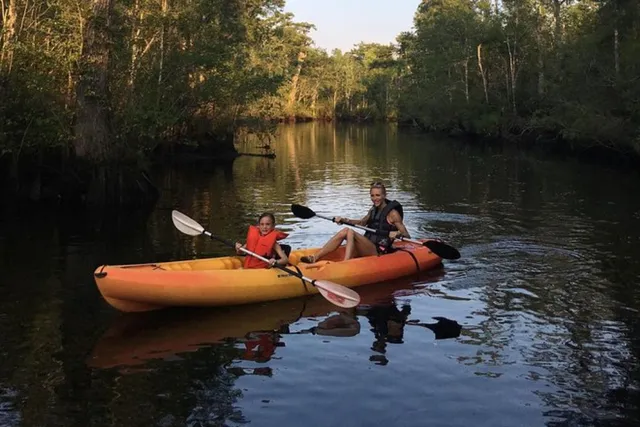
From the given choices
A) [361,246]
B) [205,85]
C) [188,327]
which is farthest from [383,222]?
[205,85]

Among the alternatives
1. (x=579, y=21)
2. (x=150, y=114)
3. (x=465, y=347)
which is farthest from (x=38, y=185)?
(x=579, y=21)

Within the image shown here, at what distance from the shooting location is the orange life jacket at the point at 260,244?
339 inches

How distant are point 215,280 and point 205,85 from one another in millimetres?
17565

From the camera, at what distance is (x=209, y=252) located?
11594mm

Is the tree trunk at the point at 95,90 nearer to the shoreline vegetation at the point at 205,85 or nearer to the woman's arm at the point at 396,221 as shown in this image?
the shoreline vegetation at the point at 205,85

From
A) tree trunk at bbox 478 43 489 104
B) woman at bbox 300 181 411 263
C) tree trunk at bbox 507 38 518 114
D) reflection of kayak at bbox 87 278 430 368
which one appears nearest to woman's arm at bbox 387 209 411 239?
woman at bbox 300 181 411 263

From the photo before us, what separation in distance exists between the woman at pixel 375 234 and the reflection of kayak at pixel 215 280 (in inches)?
13.2

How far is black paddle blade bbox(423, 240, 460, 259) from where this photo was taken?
9953mm

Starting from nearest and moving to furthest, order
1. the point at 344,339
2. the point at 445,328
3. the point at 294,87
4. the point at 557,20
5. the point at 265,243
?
the point at 344,339 → the point at 445,328 → the point at 265,243 → the point at 557,20 → the point at 294,87

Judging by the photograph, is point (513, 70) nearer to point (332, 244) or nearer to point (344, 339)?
point (332, 244)

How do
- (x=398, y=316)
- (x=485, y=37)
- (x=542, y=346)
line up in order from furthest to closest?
(x=485, y=37) → (x=398, y=316) → (x=542, y=346)

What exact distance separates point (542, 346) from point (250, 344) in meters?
2.93

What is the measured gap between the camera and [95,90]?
15.2 meters

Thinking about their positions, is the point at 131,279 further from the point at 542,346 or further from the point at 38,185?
the point at 38,185
